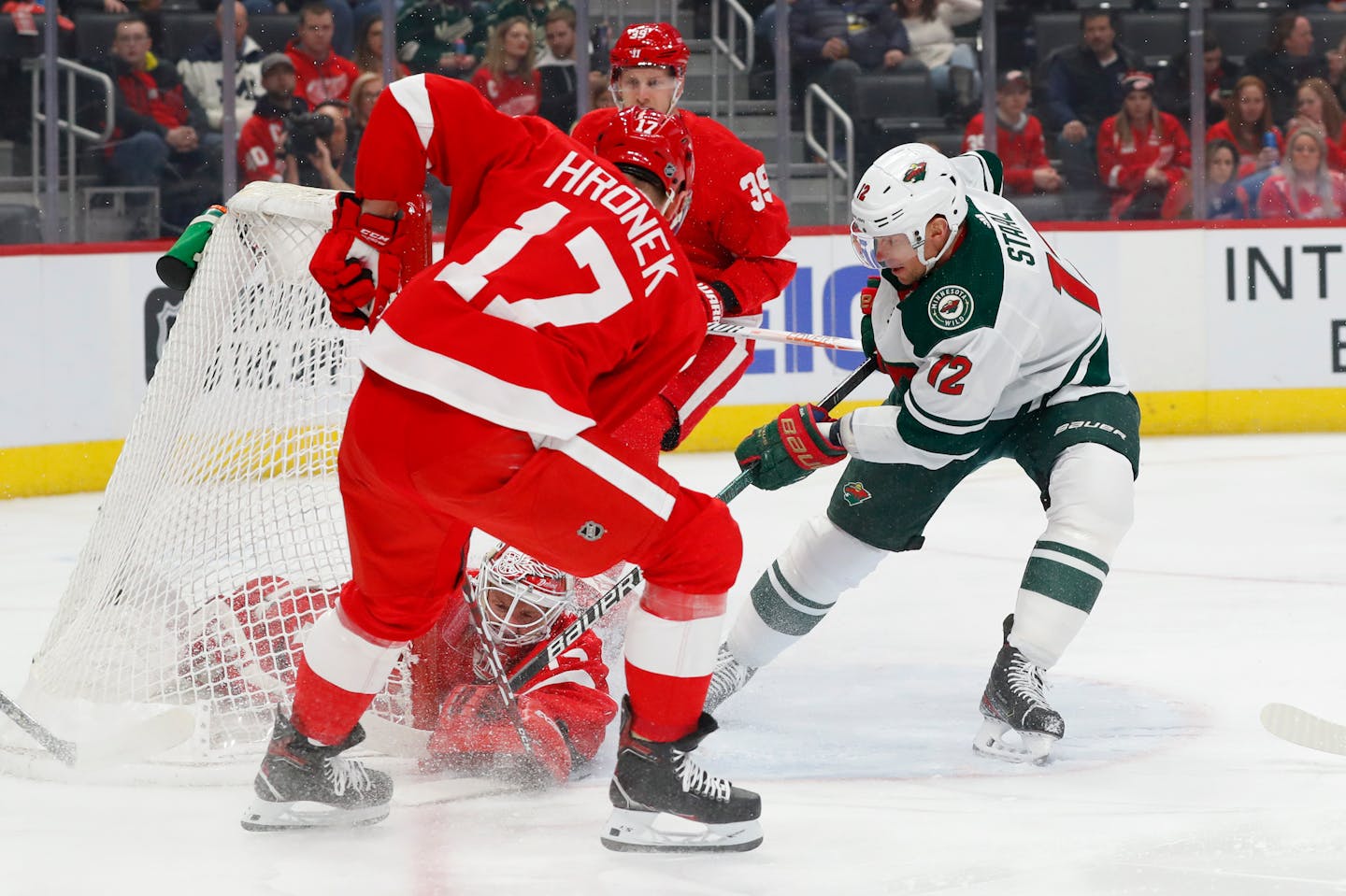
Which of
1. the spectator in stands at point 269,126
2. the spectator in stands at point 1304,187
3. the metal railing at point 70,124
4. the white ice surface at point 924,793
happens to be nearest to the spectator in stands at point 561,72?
the spectator in stands at point 269,126

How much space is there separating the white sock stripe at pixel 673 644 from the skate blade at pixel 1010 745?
66cm

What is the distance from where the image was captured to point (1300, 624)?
138 inches

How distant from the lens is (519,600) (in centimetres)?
279

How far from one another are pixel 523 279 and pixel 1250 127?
5095 millimetres

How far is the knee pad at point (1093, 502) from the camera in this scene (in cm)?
269

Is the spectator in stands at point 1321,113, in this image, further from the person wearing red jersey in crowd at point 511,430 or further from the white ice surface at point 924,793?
the person wearing red jersey in crowd at point 511,430

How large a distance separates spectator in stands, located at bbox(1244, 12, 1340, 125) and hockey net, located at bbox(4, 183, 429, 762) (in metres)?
4.59

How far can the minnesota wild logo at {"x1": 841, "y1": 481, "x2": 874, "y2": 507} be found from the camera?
9.43 ft

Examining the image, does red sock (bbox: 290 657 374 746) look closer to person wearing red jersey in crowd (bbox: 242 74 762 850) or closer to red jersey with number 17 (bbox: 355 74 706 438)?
person wearing red jersey in crowd (bbox: 242 74 762 850)

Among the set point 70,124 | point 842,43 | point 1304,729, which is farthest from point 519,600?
point 842,43

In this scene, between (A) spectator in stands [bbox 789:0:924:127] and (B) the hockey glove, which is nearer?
(B) the hockey glove

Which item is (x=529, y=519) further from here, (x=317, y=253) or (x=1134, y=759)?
(x=1134, y=759)

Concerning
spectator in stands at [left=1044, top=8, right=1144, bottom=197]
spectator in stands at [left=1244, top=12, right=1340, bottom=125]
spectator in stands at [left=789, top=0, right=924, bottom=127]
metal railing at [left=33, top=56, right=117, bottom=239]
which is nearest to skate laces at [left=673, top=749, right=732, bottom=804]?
metal railing at [left=33, top=56, right=117, bottom=239]

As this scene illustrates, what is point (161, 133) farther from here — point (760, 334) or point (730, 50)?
point (760, 334)
